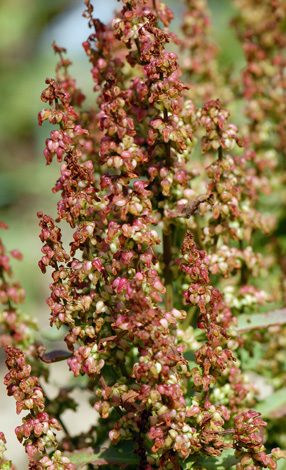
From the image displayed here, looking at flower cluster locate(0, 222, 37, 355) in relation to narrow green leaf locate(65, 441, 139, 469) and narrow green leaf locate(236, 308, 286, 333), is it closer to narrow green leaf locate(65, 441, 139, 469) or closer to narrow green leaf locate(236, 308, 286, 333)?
narrow green leaf locate(65, 441, 139, 469)

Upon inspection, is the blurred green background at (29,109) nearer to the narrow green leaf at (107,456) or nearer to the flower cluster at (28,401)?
the narrow green leaf at (107,456)

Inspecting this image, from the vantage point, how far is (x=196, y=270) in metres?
0.87

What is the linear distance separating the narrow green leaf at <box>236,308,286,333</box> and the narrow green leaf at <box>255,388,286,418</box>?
195mm

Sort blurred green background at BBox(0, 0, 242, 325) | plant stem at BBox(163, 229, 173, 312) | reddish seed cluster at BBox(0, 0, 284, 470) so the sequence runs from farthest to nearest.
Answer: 1. blurred green background at BBox(0, 0, 242, 325)
2. plant stem at BBox(163, 229, 173, 312)
3. reddish seed cluster at BBox(0, 0, 284, 470)

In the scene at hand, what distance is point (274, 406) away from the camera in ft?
4.14

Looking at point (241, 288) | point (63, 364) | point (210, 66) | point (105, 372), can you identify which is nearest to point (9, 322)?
point (105, 372)

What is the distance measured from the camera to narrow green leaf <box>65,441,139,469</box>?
101 cm

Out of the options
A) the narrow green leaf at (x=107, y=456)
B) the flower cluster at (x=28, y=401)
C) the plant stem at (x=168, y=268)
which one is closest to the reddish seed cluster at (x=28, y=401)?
the flower cluster at (x=28, y=401)

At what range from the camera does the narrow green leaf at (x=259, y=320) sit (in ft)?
3.75

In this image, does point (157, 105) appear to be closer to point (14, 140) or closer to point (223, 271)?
point (223, 271)

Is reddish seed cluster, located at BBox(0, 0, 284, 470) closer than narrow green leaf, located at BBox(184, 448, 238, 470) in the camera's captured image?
Yes

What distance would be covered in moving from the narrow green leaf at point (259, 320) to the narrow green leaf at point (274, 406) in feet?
0.64

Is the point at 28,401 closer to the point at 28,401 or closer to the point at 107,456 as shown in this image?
the point at 28,401

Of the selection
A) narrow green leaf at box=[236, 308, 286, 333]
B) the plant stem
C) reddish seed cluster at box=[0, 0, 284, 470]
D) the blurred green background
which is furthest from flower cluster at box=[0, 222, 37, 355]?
the blurred green background
